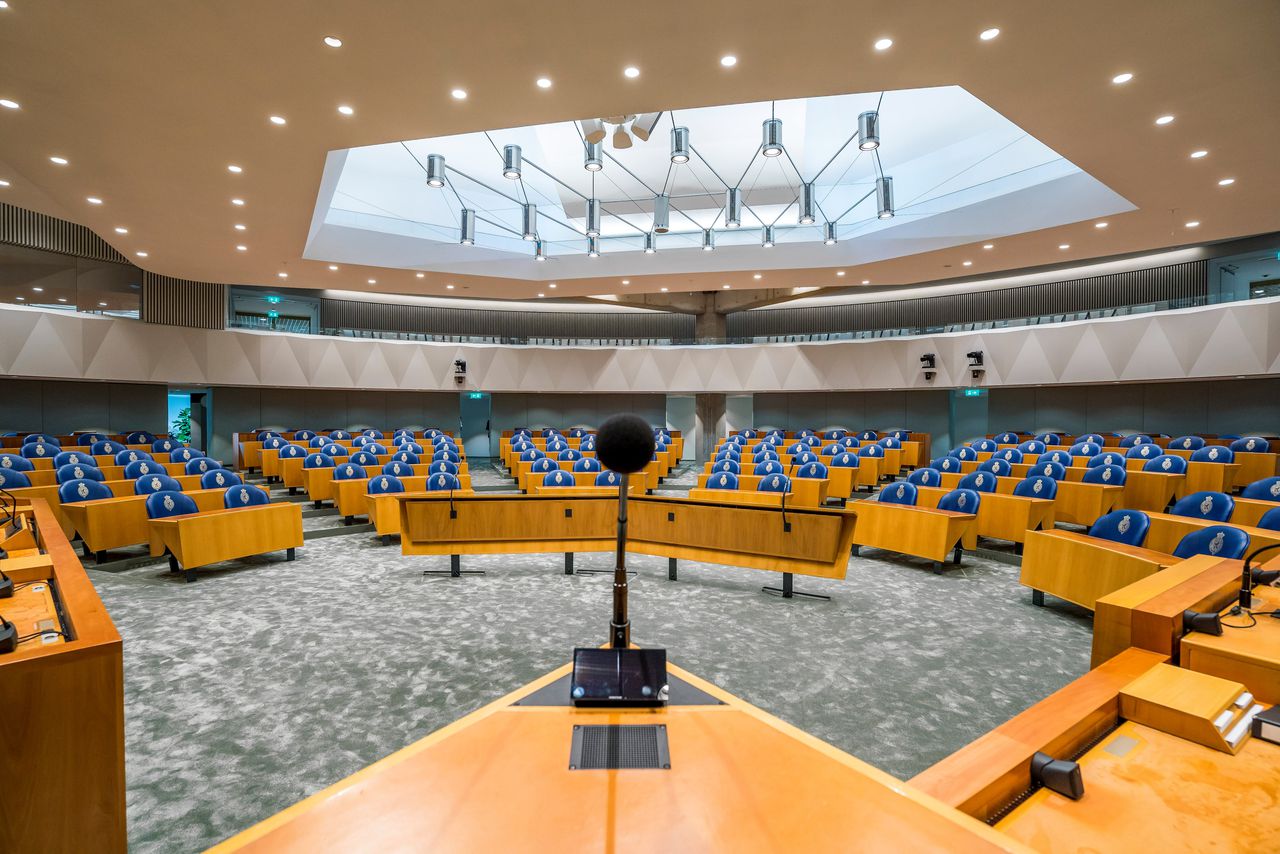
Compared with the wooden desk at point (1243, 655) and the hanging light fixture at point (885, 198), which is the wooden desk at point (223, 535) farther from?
the hanging light fixture at point (885, 198)

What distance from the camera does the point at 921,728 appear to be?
3.21m

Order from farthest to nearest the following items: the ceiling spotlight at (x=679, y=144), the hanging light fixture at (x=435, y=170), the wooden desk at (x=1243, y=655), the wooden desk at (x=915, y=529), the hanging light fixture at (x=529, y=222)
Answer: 1. the hanging light fixture at (x=529, y=222)
2. the hanging light fixture at (x=435, y=170)
3. the ceiling spotlight at (x=679, y=144)
4. the wooden desk at (x=915, y=529)
5. the wooden desk at (x=1243, y=655)

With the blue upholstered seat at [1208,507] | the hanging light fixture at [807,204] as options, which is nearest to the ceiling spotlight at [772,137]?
the hanging light fixture at [807,204]

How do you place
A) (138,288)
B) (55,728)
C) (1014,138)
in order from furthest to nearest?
(138,288)
(1014,138)
(55,728)

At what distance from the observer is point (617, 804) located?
1128mm

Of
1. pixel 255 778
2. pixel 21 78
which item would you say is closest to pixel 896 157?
pixel 21 78

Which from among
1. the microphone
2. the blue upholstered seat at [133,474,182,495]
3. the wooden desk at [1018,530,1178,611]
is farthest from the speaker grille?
the blue upholstered seat at [133,474,182,495]

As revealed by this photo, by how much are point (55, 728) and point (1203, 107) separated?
8.94 metres

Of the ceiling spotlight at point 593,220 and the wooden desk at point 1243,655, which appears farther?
the ceiling spotlight at point 593,220

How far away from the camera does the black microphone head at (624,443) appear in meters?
1.23

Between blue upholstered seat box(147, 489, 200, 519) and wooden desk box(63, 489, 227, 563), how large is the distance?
263mm

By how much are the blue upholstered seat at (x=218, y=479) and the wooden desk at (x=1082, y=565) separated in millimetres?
9402

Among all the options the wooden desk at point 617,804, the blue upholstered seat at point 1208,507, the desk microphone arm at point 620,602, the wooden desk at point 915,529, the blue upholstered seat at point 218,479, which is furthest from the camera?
the blue upholstered seat at point 218,479

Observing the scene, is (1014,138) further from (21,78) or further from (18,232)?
(18,232)
